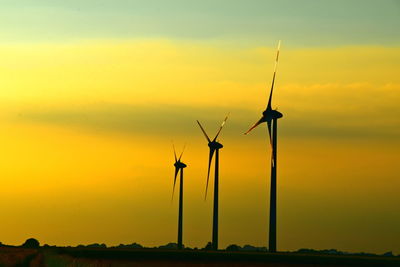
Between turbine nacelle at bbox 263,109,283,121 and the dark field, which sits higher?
turbine nacelle at bbox 263,109,283,121

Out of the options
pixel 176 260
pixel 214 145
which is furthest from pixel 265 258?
pixel 214 145

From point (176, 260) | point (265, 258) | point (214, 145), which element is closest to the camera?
point (176, 260)

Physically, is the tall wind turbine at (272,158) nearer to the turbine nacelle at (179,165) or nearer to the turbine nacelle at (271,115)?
the turbine nacelle at (271,115)

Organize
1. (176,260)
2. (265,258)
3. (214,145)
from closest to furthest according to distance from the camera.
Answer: (176,260) → (265,258) → (214,145)

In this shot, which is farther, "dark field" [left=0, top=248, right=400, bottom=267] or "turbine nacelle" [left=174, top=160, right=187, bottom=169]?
"turbine nacelle" [left=174, top=160, right=187, bottom=169]

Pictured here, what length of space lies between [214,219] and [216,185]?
6.70m

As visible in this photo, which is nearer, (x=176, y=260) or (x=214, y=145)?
(x=176, y=260)

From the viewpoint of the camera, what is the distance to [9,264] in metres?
94.9

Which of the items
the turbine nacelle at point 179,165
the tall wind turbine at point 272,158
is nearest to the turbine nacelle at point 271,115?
the tall wind turbine at point 272,158

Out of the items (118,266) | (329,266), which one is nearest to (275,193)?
(329,266)

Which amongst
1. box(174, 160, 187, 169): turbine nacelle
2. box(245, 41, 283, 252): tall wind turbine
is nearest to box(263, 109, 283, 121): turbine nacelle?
box(245, 41, 283, 252): tall wind turbine

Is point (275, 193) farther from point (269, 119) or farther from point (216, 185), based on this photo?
point (216, 185)

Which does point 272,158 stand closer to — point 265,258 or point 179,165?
point 265,258

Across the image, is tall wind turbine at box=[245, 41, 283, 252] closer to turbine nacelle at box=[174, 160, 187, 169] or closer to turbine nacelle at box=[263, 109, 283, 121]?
turbine nacelle at box=[263, 109, 283, 121]
